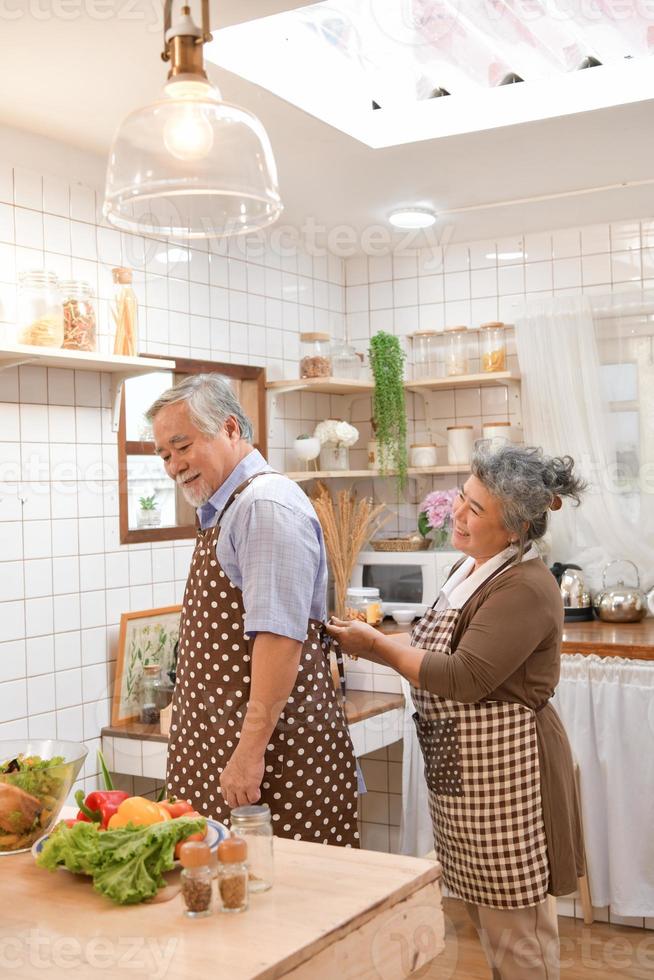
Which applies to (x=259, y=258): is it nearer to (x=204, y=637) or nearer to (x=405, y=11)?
(x=405, y=11)

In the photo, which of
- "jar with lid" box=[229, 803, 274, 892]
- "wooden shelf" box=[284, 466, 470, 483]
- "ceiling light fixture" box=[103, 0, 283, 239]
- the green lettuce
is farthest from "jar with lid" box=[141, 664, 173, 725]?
"ceiling light fixture" box=[103, 0, 283, 239]

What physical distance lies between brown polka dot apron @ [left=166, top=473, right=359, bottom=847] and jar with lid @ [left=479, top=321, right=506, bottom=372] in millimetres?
2331

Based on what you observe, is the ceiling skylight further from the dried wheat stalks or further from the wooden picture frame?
the wooden picture frame

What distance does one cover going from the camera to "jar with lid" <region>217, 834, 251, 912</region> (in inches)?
52.9

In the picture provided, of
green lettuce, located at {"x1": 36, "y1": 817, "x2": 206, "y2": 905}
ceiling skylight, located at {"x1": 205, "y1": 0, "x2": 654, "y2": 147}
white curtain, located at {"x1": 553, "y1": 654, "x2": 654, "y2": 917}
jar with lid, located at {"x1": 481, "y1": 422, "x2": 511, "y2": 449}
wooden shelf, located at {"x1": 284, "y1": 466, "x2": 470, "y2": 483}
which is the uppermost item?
ceiling skylight, located at {"x1": 205, "y1": 0, "x2": 654, "y2": 147}

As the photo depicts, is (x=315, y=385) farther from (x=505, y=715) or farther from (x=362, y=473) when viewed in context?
(x=505, y=715)

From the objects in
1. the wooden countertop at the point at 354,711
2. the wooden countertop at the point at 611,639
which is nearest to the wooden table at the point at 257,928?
the wooden countertop at the point at 354,711

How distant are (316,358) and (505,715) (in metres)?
2.19

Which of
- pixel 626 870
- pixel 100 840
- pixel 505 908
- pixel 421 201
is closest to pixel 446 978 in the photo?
pixel 626 870

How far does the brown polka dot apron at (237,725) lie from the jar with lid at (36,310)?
1.05 meters

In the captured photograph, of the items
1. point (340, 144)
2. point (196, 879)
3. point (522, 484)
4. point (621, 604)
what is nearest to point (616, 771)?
point (621, 604)

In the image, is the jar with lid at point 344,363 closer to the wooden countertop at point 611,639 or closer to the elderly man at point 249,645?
the wooden countertop at point 611,639

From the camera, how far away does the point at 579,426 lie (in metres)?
4.11

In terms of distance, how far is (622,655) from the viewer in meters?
3.45
